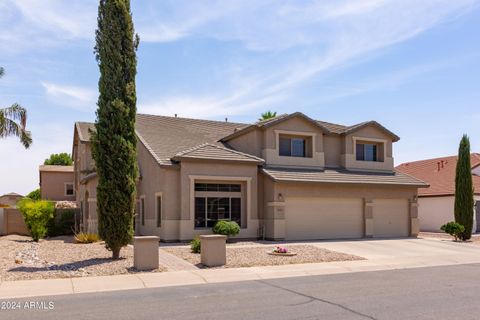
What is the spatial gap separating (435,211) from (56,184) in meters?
32.6

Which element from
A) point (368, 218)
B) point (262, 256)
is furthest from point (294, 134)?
point (262, 256)

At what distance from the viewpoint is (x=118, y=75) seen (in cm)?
1688

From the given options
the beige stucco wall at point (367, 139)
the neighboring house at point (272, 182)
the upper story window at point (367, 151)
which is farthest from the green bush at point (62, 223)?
the upper story window at point (367, 151)

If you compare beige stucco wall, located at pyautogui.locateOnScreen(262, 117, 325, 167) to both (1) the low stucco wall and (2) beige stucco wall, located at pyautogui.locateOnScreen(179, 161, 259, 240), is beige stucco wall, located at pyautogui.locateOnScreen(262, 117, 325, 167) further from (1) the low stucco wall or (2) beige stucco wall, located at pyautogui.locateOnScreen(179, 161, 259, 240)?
(1) the low stucco wall

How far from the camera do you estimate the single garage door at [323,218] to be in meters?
24.9

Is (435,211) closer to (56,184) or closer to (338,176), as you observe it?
(338,176)

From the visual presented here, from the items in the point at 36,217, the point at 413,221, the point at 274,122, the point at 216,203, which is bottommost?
the point at 413,221

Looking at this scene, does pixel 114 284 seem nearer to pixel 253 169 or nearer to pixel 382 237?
pixel 253 169

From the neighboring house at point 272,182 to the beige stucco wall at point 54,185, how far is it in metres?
16.2

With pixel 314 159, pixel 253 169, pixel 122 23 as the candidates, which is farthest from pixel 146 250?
pixel 314 159

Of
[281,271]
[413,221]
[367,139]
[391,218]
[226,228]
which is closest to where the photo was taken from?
[281,271]

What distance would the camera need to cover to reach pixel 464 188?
28.4m

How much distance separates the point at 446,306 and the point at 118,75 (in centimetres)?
1236

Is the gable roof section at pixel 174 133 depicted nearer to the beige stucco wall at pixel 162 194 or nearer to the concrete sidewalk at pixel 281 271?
the beige stucco wall at pixel 162 194
